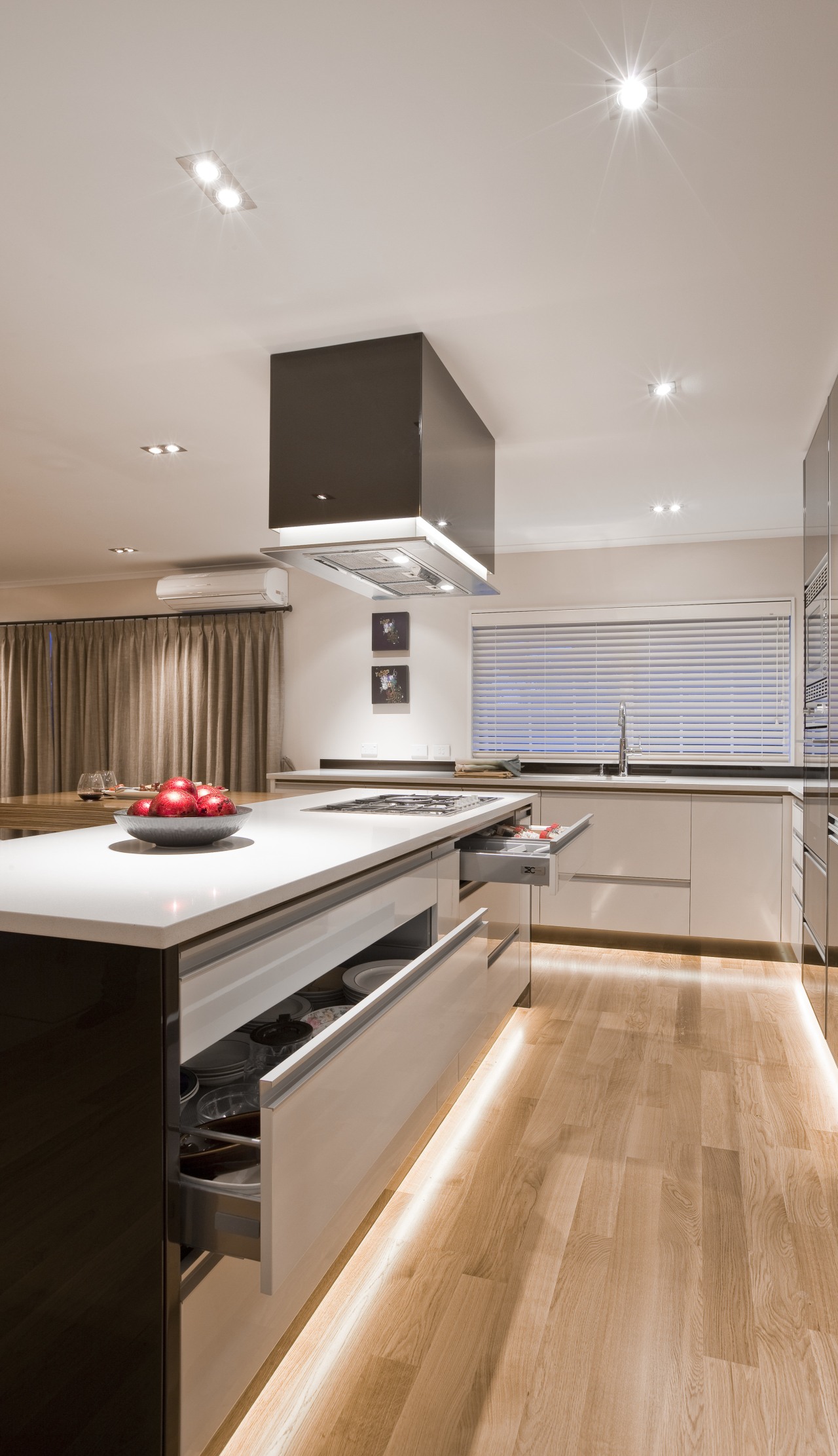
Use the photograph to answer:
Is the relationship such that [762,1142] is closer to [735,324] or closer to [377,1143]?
[377,1143]

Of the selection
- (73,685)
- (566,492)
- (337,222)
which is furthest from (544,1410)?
(73,685)

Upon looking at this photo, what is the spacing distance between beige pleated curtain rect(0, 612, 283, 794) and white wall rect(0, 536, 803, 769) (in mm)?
218

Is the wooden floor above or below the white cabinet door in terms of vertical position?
below

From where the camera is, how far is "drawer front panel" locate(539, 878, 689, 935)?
4.33 metres

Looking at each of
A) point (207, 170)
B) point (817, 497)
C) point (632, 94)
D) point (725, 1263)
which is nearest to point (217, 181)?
point (207, 170)

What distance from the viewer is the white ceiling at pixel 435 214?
56.4 inches

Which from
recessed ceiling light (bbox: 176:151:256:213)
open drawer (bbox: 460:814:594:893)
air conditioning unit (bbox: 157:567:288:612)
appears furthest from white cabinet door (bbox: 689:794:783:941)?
recessed ceiling light (bbox: 176:151:256:213)

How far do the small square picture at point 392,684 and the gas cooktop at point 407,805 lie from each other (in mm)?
2151

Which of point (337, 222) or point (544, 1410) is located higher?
point (337, 222)

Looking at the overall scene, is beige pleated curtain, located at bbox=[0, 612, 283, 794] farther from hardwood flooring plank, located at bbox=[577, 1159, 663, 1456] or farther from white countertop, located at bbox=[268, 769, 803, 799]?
hardwood flooring plank, located at bbox=[577, 1159, 663, 1456]

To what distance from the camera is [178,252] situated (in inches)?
81.2

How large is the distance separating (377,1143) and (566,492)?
342 centimetres

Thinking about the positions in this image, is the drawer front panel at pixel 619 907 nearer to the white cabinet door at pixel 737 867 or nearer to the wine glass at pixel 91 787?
the white cabinet door at pixel 737 867

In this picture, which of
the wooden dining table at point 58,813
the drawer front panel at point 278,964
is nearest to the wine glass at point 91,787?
the wooden dining table at point 58,813
